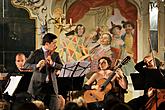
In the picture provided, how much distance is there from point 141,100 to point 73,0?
3.20 metres

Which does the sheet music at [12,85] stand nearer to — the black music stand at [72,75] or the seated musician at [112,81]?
the black music stand at [72,75]

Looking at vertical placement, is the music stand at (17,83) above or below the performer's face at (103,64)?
below

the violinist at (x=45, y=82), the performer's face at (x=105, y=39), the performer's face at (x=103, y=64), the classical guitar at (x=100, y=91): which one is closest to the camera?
the violinist at (x=45, y=82)

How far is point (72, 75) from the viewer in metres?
6.43

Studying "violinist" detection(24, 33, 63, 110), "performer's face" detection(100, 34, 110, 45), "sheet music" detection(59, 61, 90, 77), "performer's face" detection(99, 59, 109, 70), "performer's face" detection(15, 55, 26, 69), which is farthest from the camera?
"performer's face" detection(100, 34, 110, 45)

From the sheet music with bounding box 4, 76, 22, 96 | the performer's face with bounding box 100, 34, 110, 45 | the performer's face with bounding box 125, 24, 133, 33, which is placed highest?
the performer's face with bounding box 125, 24, 133, 33

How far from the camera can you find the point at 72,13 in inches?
355

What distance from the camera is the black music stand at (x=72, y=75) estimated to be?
643 cm

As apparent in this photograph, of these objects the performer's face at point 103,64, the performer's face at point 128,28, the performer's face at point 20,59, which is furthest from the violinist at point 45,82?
the performer's face at point 128,28

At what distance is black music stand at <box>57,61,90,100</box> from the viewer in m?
6.43

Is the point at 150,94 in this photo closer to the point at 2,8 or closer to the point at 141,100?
the point at 141,100

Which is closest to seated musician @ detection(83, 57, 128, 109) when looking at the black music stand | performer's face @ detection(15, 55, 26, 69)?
the black music stand

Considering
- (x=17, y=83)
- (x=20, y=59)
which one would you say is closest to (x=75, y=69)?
(x=17, y=83)

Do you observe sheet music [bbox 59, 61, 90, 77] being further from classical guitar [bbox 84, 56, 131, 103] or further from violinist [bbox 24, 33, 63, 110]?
classical guitar [bbox 84, 56, 131, 103]
